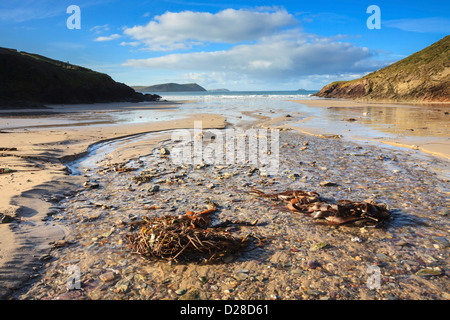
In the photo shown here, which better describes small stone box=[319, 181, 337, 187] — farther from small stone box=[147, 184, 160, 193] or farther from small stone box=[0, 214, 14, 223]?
small stone box=[0, 214, 14, 223]

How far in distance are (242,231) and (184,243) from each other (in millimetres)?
1080

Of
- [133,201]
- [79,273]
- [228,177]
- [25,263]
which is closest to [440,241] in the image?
[228,177]

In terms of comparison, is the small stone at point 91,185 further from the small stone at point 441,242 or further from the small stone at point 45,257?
the small stone at point 441,242

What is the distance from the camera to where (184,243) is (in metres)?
3.69

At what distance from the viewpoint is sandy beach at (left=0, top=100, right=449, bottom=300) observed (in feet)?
9.63

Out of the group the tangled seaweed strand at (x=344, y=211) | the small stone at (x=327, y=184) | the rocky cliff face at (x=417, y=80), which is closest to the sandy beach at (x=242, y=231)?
the small stone at (x=327, y=184)

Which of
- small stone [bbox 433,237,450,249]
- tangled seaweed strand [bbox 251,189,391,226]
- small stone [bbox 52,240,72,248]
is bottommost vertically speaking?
small stone [bbox 52,240,72,248]

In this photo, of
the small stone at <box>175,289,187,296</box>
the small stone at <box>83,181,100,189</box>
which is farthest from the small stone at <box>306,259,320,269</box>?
the small stone at <box>83,181,100,189</box>

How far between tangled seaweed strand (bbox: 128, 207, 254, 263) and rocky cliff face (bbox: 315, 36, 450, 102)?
48.4 metres

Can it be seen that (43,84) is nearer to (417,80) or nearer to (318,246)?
(318,246)

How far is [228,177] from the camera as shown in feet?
23.7

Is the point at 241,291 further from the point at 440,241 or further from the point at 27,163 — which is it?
the point at 27,163

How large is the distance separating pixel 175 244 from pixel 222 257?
70 cm

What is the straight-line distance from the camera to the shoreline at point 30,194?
3.31m
